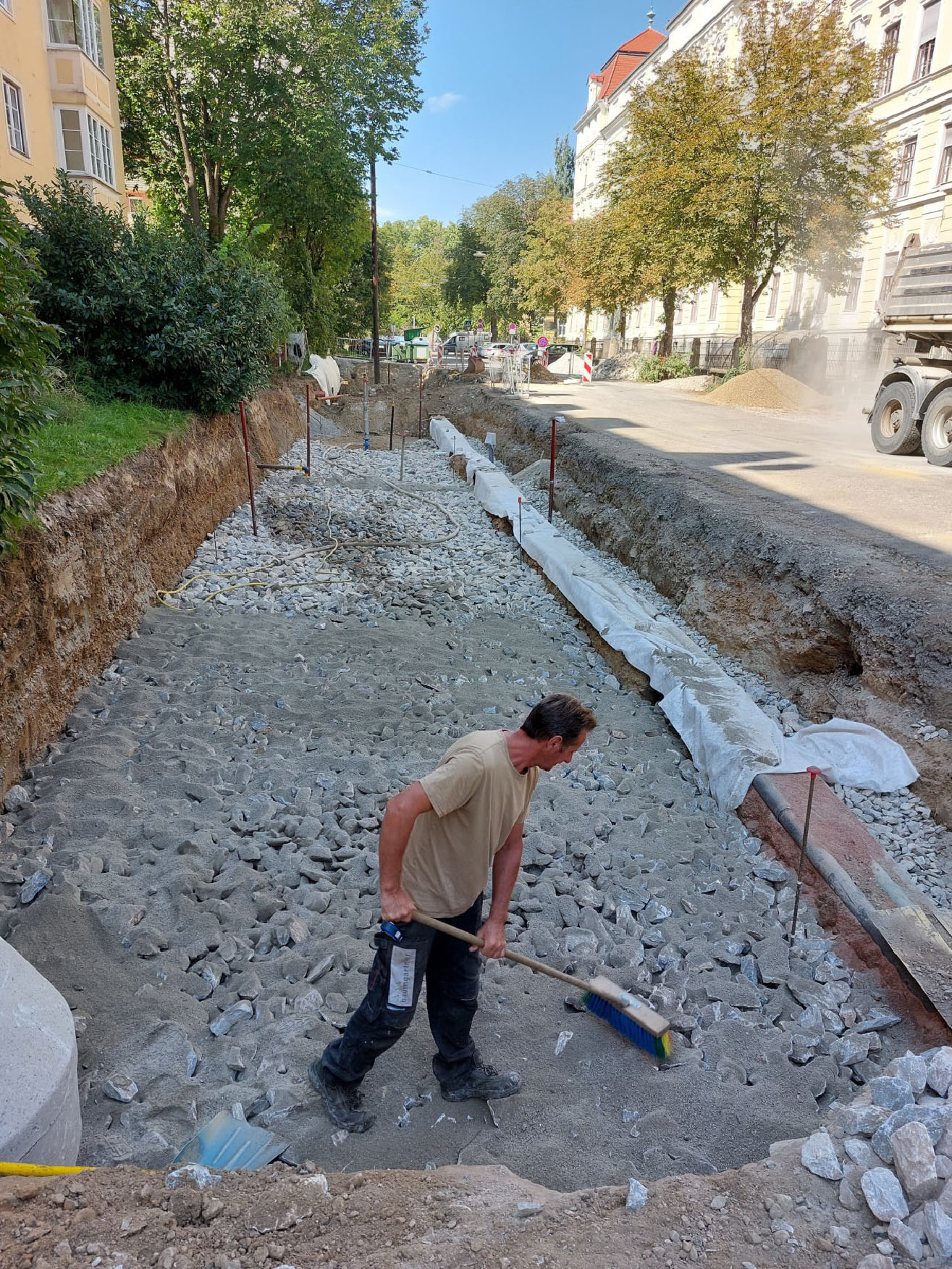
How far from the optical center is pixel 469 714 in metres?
6.41

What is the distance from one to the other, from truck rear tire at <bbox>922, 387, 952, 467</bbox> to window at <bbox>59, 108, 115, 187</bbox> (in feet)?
67.1

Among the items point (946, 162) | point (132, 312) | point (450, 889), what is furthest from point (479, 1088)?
point (946, 162)

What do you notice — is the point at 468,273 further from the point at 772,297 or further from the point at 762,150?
the point at 762,150

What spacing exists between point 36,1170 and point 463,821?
5.13 ft

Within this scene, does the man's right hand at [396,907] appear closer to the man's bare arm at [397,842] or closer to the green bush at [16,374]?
the man's bare arm at [397,842]

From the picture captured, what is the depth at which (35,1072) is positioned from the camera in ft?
7.98

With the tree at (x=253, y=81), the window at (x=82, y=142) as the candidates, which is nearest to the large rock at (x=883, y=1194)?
the tree at (x=253, y=81)

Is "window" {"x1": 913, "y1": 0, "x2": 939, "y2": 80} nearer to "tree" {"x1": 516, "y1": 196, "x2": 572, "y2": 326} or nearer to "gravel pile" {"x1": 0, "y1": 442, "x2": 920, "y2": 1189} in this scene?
"tree" {"x1": 516, "y1": 196, "x2": 572, "y2": 326}

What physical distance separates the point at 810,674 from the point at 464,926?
15.1 ft

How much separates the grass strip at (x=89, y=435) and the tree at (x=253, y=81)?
41.7 ft

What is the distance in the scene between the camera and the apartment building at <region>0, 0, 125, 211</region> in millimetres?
17672

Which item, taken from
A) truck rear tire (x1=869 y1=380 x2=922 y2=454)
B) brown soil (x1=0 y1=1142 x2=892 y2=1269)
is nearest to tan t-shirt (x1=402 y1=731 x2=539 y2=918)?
brown soil (x1=0 y1=1142 x2=892 y2=1269)

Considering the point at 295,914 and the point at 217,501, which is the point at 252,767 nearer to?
the point at 295,914

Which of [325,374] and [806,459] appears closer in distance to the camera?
[806,459]
